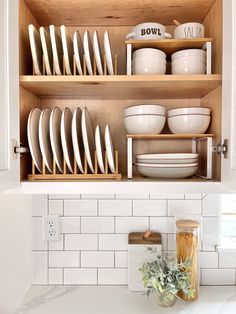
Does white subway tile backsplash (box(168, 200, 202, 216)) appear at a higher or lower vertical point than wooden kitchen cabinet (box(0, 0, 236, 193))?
lower

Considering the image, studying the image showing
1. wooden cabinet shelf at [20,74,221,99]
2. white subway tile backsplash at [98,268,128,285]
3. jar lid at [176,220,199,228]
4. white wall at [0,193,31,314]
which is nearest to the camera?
wooden cabinet shelf at [20,74,221,99]

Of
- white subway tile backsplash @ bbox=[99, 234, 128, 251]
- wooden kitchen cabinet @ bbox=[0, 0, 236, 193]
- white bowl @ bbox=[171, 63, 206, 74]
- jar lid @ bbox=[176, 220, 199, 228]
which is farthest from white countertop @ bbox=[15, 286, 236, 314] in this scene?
Answer: white bowl @ bbox=[171, 63, 206, 74]

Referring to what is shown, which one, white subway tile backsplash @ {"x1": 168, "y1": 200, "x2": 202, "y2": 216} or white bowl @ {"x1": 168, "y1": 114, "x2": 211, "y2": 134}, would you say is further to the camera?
white subway tile backsplash @ {"x1": 168, "y1": 200, "x2": 202, "y2": 216}

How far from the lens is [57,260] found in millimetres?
1196

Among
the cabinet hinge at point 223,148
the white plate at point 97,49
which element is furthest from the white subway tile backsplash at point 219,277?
the white plate at point 97,49

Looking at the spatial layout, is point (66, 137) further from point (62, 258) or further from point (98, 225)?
point (62, 258)

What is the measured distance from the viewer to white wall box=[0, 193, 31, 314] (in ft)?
3.16

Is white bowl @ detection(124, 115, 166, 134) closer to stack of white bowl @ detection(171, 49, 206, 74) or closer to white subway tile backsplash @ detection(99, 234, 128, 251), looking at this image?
stack of white bowl @ detection(171, 49, 206, 74)

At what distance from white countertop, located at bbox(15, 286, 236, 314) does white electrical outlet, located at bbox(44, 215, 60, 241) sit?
218mm

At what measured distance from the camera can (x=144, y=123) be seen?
94 cm

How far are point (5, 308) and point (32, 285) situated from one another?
0.74 ft

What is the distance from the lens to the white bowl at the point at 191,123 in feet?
3.09

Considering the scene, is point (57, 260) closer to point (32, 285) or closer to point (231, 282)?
point (32, 285)

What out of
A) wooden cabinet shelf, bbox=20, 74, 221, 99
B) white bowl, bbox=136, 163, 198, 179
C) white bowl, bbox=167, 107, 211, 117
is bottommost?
white bowl, bbox=136, 163, 198, 179
